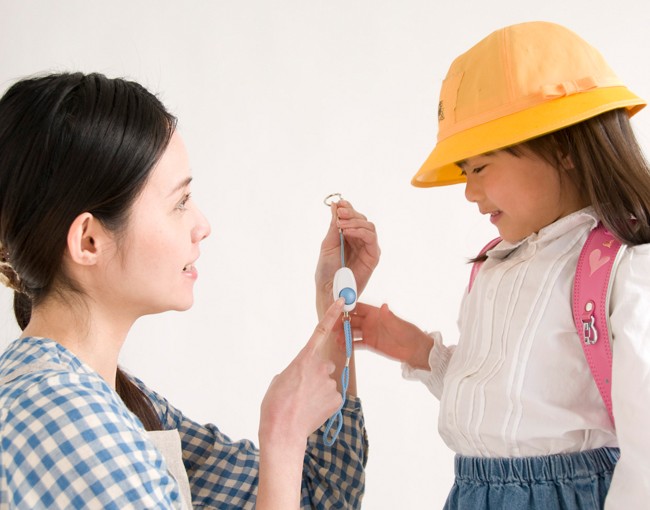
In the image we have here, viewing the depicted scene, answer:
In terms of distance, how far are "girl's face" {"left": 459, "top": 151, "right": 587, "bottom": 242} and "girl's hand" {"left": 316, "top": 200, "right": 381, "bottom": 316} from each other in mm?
258

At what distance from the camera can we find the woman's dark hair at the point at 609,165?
110cm

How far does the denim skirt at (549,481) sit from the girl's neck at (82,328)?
1.78ft

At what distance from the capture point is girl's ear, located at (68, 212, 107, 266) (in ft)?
3.36

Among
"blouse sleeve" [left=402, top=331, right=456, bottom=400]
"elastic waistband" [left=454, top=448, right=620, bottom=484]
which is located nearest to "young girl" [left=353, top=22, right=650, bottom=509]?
"elastic waistband" [left=454, top=448, right=620, bottom=484]

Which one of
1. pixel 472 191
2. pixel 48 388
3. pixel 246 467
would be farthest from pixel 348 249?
pixel 48 388

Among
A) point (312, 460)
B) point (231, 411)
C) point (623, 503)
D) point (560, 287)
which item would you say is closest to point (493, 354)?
point (560, 287)

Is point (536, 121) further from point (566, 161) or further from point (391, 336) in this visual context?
point (391, 336)

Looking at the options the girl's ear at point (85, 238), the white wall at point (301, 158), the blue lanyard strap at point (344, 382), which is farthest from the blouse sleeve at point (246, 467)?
the white wall at point (301, 158)

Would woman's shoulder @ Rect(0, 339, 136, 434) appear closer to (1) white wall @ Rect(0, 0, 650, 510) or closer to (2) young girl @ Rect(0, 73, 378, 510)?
(2) young girl @ Rect(0, 73, 378, 510)

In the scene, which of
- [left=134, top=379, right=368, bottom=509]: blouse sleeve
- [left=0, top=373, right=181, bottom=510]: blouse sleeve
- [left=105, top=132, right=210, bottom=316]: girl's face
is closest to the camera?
[left=0, top=373, right=181, bottom=510]: blouse sleeve

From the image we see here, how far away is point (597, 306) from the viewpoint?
106 cm

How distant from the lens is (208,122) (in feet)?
7.41

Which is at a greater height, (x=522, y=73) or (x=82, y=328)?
(x=522, y=73)

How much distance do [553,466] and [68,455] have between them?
0.63 meters
